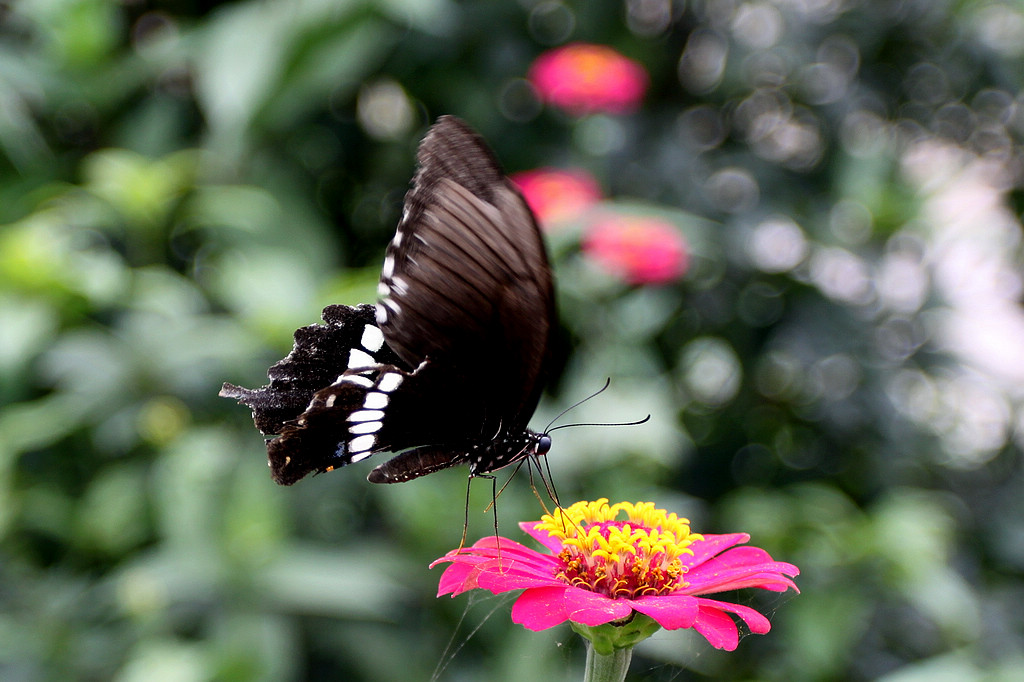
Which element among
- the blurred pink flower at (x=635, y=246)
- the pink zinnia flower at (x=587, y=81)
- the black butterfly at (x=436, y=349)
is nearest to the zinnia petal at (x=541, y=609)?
the black butterfly at (x=436, y=349)

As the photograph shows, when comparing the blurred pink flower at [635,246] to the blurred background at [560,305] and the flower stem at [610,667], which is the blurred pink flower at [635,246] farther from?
the flower stem at [610,667]

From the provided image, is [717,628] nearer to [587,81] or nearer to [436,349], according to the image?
[436,349]

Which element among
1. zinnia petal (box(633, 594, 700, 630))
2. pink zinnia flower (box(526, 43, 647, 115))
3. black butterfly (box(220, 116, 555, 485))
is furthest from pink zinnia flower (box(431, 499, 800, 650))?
pink zinnia flower (box(526, 43, 647, 115))

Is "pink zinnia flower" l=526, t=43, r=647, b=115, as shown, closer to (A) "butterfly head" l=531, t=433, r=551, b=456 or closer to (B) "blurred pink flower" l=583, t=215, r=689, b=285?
(B) "blurred pink flower" l=583, t=215, r=689, b=285

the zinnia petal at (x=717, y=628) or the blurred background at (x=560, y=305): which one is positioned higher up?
the zinnia petal at (x=717, y=628)

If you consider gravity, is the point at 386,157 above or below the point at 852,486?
above

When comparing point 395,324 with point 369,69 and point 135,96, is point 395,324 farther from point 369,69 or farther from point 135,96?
point 135,96

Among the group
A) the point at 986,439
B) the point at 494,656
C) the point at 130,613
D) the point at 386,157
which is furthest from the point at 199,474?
the point at 986,439

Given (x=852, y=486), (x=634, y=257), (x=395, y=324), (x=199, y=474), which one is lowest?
(x=852, y=486)
